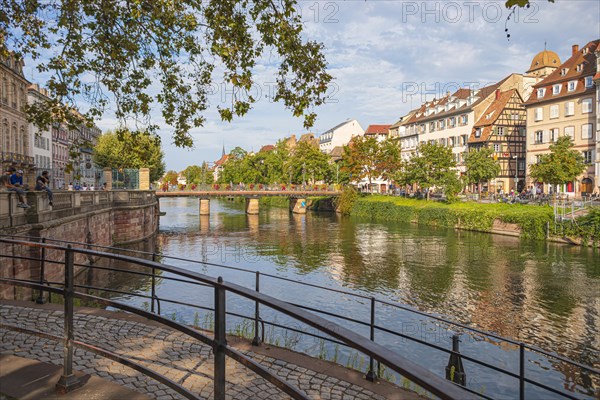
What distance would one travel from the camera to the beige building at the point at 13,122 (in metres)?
46.8

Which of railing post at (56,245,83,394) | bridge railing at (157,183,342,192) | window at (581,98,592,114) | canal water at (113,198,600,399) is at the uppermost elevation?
window at (581,98,592,114)

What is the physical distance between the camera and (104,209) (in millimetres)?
29984

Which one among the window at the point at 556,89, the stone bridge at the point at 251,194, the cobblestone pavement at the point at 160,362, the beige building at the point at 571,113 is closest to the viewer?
the cobblestone pavement at the point at 160,362

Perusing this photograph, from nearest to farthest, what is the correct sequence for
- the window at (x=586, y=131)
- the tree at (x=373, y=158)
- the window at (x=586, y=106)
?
the window at (x=586, y=106), the window at (x=586, y=131), the tree at (x=373, y=158)

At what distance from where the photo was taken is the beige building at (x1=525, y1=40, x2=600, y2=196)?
49.6 metres

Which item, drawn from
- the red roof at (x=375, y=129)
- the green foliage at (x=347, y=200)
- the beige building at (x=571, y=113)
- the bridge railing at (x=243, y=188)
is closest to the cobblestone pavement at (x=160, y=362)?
the beige building at (x=571, y=113)

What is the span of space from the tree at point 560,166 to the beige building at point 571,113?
12.4ft

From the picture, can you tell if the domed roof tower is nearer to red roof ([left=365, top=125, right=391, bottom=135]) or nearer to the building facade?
the building facade

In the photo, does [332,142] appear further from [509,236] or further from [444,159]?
[509,236]

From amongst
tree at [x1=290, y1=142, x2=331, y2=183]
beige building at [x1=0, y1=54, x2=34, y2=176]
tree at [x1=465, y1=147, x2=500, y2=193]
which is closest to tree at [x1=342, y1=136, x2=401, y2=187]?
tree at [x1=290, y1=142, x2=331, y2=183]

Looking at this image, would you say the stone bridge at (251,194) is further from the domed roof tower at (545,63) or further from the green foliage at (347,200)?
the domed roof tower at (545,63)

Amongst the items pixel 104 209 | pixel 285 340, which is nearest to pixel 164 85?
pixel 285 340

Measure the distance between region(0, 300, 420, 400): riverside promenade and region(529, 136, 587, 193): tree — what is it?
43859mm

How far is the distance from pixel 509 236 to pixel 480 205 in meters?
7.44
